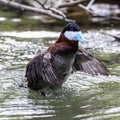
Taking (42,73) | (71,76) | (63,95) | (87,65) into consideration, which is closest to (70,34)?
(42,73)

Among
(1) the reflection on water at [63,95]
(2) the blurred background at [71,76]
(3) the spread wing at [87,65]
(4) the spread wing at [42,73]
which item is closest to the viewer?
(1) the reflection on water at [63,95]

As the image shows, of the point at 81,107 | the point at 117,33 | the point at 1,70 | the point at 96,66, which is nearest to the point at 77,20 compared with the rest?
the point at 117,33

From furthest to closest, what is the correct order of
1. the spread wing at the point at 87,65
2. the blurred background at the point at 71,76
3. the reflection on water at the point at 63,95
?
the spread wing at the point at 87,65 < the blurred background at the point at 71,76 < the reflection on water at the point at 63,95

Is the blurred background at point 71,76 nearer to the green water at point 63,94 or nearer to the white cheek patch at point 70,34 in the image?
the green water at point 63,94

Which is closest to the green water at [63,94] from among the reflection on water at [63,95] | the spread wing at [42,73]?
the reflection on water at [63,95]

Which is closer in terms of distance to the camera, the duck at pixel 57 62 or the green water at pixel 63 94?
the green water at pixel 63 94

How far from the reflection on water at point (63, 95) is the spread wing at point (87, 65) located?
9.2 inches

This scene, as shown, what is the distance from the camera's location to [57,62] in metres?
6.20

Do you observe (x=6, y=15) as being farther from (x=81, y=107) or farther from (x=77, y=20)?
(x=81, y=107)

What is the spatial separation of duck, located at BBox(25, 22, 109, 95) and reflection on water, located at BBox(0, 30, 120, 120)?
8.4 inches

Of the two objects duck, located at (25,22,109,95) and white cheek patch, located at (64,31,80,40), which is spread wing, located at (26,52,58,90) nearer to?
duck, located at (25,22,109,95)

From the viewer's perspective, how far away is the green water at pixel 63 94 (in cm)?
553

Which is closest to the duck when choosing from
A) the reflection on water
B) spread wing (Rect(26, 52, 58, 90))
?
spread wing (Rect(26, 52, 58, 90))

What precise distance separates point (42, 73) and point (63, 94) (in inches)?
24.3
